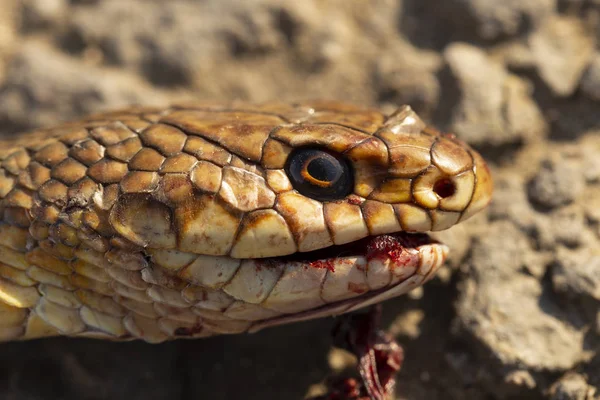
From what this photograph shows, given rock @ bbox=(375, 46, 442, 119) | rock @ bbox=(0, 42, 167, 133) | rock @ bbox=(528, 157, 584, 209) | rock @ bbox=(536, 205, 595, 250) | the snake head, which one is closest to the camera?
the snake head

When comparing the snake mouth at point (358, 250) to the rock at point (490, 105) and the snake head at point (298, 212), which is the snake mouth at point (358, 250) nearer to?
the snake head at point (298, 212)

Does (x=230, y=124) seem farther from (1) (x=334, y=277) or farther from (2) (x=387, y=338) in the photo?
(2) (x=387, y=338)

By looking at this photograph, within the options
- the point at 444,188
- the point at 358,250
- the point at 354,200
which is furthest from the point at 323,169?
the point at 444,188

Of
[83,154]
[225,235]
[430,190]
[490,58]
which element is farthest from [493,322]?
[83,154]

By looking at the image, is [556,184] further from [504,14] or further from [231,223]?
[231,223]

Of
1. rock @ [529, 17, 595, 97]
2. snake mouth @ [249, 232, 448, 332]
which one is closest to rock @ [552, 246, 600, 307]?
snake mouth @ [249, 232, 448, 332]

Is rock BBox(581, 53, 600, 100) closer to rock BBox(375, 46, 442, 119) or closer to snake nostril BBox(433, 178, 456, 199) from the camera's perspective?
rock BBox(375, 46, 442, 119)
